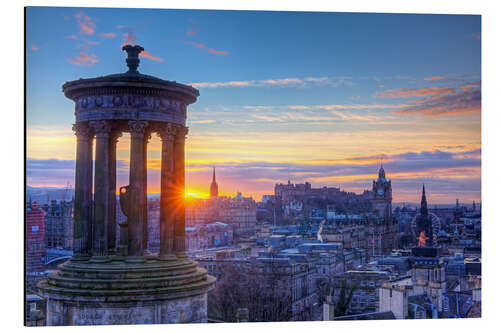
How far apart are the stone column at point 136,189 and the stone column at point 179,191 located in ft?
2.58

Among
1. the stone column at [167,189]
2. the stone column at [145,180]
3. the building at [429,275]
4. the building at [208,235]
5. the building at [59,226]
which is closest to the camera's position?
the stone column at [145,180]

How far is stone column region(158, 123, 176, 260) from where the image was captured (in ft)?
40.1

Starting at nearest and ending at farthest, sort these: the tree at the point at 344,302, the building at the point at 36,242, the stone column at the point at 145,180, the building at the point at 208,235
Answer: the stone column at the point at 145,180, the building at the point at 36,242, the tree at the point at 344,302, the building at the point at 208,235

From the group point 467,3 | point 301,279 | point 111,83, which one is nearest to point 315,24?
point 467,3

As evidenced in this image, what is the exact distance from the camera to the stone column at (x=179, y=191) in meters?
12.4

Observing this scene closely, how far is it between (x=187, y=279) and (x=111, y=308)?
143 cm

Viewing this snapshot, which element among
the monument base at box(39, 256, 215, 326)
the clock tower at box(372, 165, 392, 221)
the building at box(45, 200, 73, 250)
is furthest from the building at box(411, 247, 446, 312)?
the monument base at box(39, 256, 215, 326)

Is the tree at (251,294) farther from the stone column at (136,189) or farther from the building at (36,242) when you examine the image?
the stone column at (136,189)

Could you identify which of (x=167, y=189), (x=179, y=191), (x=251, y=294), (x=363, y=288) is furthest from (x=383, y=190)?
(x=167, y=189)

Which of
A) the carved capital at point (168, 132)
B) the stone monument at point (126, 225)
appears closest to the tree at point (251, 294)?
the stone monument at point (126, 225)

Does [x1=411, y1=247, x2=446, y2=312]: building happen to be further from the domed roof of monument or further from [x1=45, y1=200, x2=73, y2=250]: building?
the domed roof of monument

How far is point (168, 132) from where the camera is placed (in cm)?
1222

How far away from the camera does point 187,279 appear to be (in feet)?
39.2

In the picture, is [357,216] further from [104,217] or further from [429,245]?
[104,217]
